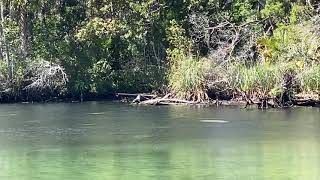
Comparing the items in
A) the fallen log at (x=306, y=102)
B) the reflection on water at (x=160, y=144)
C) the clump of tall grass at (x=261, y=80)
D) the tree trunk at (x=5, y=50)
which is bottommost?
the reflection on water at (x=160, y=144)

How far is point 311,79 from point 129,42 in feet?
38.1

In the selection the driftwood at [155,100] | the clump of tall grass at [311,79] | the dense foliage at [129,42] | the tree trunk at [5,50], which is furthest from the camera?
the tree trunk at [5,50]

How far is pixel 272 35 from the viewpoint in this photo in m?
35.8

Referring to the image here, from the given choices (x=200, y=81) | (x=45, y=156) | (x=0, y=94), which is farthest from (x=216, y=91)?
(x=45, y=156)

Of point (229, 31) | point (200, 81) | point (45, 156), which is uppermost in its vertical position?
point (229, 31)

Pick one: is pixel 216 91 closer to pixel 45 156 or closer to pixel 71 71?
pixel 71 71

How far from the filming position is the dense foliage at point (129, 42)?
114 feet

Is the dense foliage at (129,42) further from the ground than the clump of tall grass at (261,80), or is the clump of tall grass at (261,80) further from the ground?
the dense foliage at (129,42)

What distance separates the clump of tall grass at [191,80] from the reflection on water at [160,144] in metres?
1.66

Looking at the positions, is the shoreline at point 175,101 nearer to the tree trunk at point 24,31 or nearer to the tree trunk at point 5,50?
the tree trunk at point 5,50

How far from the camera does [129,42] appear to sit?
38.8 meters

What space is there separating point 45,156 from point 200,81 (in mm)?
15072

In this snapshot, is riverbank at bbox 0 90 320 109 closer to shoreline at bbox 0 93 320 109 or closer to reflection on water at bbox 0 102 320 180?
shoreline at bbox 0 93 320 109

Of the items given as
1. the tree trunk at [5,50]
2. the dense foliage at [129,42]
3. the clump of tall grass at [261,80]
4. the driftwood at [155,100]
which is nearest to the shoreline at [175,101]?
the driftwood at [155,100]
